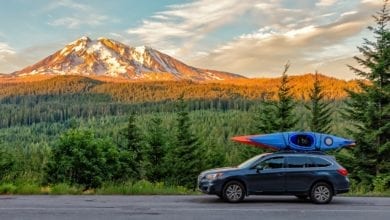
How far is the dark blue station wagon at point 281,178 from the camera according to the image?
14.7 m

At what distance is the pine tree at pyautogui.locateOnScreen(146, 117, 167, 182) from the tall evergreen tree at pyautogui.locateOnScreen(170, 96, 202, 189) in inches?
43.2

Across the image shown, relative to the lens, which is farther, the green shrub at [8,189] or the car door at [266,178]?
the green shrub at [8,189]

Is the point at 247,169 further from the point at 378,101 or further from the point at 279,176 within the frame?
the point at 378,101

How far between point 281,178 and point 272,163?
53cm

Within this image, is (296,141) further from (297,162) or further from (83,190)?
(83,190)

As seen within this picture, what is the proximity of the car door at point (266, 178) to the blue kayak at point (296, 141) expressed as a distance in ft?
2.09

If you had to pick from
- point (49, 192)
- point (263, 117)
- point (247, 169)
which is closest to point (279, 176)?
point (247, 169)

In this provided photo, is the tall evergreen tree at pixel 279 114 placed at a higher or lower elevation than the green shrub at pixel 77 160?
higher

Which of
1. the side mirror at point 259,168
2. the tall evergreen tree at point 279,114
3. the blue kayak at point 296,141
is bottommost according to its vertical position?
the side mirror at point 259,168

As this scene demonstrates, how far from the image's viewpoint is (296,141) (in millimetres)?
15430

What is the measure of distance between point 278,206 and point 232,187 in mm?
1605

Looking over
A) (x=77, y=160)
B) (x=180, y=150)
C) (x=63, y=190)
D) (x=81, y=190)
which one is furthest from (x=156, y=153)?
(x=63, y=190)

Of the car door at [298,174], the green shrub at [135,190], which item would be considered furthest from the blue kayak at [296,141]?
the green shrub at [135,190]

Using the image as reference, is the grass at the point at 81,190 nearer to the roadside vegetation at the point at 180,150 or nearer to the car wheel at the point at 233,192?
the roadside vegetation at the point at 180,150
